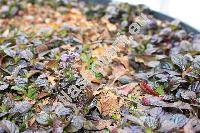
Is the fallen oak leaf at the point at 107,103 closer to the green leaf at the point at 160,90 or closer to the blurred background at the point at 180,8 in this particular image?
the green leaf at the point at 160,90

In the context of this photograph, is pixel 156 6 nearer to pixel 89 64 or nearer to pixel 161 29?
pixel 161 29

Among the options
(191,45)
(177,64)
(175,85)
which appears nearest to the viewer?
(175,85)

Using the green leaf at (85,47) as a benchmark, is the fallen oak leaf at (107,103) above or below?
above

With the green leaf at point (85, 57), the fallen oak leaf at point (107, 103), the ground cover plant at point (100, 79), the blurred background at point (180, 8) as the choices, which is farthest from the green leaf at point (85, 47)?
the blurred background at point (180, 8)

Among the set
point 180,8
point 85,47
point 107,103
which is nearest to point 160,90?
point 107,103

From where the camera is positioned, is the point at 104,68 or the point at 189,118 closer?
the point at 189,118

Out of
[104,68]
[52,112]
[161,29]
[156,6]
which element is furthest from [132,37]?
[52,112]

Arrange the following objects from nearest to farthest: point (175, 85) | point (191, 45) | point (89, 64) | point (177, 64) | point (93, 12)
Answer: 1. point (175, 85)
2. point (177, 64)
3. point (89, 64)
4. point (191, 45)
5. point (93, 12)
